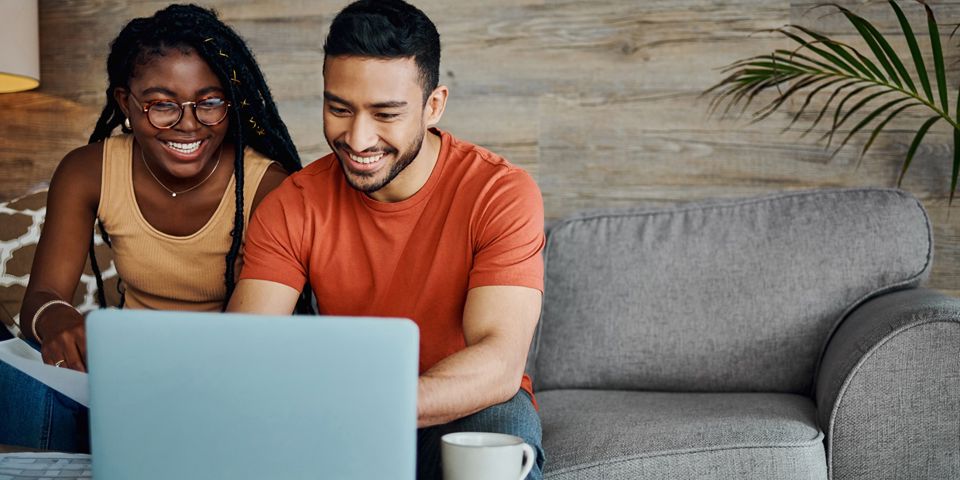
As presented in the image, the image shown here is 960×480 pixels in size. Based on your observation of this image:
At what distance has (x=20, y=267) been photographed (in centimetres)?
213

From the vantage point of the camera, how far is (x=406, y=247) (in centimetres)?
146

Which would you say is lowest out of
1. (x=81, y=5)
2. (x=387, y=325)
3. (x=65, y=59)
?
(x=387, y=325)

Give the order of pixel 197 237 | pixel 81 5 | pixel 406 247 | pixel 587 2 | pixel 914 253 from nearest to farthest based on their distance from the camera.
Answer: pixel 406 247, pixel 197 237, pixel 914 253, pixel 587 2, pixel 81 5

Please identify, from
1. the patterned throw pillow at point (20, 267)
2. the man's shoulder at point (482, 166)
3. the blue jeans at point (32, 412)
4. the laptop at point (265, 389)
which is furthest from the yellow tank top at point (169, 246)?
the laptop at point (265, 389)

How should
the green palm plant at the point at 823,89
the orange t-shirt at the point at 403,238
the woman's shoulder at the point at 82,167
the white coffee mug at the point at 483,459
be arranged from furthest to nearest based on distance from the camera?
the green palm plant at the point at 823,89 → the woman's shoulder at the point at 82,167 → the orange t-shirt at the point at 403,238 → the white coffee mug at the point at 483,459

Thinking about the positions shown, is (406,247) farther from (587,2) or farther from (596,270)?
(587,2)

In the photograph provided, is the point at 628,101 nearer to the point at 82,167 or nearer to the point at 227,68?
the point at 227,68

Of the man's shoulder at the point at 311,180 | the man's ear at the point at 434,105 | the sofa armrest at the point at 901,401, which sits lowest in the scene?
the sofa armrest at the point at 901,401

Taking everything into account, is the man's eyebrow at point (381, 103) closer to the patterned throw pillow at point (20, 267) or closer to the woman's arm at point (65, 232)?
the woman's arm at point (65, 232)

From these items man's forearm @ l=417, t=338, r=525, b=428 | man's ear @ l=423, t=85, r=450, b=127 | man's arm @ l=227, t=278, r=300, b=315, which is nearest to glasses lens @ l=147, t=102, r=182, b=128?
man's arm @ l=227, t=278, r=300, b=315

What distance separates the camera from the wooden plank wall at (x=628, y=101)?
223cm

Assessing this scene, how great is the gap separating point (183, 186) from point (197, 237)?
11 centimetres

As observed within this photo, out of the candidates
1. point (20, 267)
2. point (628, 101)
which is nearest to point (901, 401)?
point (628, 101)

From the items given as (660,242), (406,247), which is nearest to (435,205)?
(406,247)
